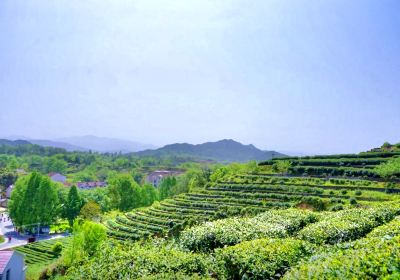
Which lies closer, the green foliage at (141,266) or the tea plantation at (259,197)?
the green foliage at (141,266)

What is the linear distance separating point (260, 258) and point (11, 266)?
76.3 feet

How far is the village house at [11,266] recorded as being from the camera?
2470 cm

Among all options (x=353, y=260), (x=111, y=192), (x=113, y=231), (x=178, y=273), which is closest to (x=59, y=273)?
(x=113, y=231)

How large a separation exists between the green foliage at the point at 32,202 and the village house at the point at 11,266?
2869 centimetres

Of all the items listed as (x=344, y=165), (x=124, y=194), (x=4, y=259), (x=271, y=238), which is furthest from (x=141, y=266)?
(x=124, y=194)

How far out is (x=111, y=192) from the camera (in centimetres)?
7300

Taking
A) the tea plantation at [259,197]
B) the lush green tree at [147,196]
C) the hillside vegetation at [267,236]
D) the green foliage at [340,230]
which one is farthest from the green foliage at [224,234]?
the lush green tree at [147,196]

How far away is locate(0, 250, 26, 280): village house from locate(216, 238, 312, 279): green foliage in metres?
20.6

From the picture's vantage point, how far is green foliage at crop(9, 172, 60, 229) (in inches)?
2135

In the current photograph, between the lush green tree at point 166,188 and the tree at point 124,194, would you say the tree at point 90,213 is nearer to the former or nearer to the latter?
the tree at point 124,194

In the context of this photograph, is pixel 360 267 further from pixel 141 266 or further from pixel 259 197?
pixel 259 197

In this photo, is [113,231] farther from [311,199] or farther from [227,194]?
[311,199]

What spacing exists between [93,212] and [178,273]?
54862 mm

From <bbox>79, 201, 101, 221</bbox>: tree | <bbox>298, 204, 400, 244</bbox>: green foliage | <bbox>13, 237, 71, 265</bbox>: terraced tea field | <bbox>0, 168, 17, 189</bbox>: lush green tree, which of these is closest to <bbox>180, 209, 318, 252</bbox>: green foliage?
<bbox>298, 204, 400, 244</bbox>: green foliage
